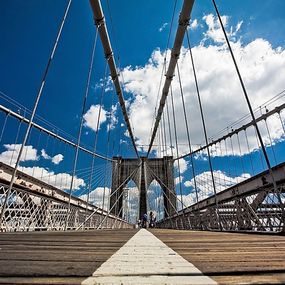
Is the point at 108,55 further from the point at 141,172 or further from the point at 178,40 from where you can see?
the point at 141,172

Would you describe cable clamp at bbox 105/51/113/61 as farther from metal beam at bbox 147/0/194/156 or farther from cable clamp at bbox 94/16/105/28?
metal beam at bbox 147/0/194/156

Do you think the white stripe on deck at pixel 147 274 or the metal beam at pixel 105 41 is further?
the metal beam at pixel 105 41

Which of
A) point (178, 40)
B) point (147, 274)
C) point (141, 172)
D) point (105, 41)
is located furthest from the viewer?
point (141, 172)

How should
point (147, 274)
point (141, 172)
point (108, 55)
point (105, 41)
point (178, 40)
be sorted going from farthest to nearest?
point (141, 172) → point (108, 55) → point (178, 40) → point (105, 41) → point (147, 274)

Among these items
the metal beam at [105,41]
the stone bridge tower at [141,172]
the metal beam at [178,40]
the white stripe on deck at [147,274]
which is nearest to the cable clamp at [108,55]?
the metal beam at [105,41]

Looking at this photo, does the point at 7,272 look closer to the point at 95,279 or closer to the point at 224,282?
the point at 95,279

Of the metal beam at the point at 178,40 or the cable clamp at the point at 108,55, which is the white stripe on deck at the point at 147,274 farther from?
the cable clamp at the point at 108,55

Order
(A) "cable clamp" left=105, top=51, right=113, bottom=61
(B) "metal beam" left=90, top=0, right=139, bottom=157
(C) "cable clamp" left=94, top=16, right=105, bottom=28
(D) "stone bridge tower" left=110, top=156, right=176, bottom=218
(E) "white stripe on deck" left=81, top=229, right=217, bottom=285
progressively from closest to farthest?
1. (E) "white stripe on deck" left=81, top=229, right=217, bottom=285
2. (B) "metal beam" left=90, top=0, right=139, bottom=157
3. (C) "cable clamp" left=94, top=16, right=105, bottom=28
4. (A) "cable clamp" left=105, top=51, right=113, bottom=61
5. (D) "stone bridge tower" left=110, top=156, right=176, bottom=218

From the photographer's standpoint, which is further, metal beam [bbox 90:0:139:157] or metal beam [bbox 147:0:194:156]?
metal beam [bbox 147:0:194:156]

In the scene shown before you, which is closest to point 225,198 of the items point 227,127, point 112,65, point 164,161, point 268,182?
point 268,182

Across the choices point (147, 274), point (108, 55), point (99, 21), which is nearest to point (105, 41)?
point (108, 55)

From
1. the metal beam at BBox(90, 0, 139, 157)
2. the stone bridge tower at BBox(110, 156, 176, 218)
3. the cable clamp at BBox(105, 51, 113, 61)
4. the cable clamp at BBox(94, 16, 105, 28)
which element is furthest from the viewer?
the stone bridge tower at BBox(110, 156, 176, 218)

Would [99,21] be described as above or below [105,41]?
below

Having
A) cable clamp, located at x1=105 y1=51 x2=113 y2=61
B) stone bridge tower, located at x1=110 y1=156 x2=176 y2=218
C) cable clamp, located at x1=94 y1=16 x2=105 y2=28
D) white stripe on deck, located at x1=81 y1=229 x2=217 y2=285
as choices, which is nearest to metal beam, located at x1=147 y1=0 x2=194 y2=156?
cable clamp, located at x1=94 y1=16 x2=105 y2=28
